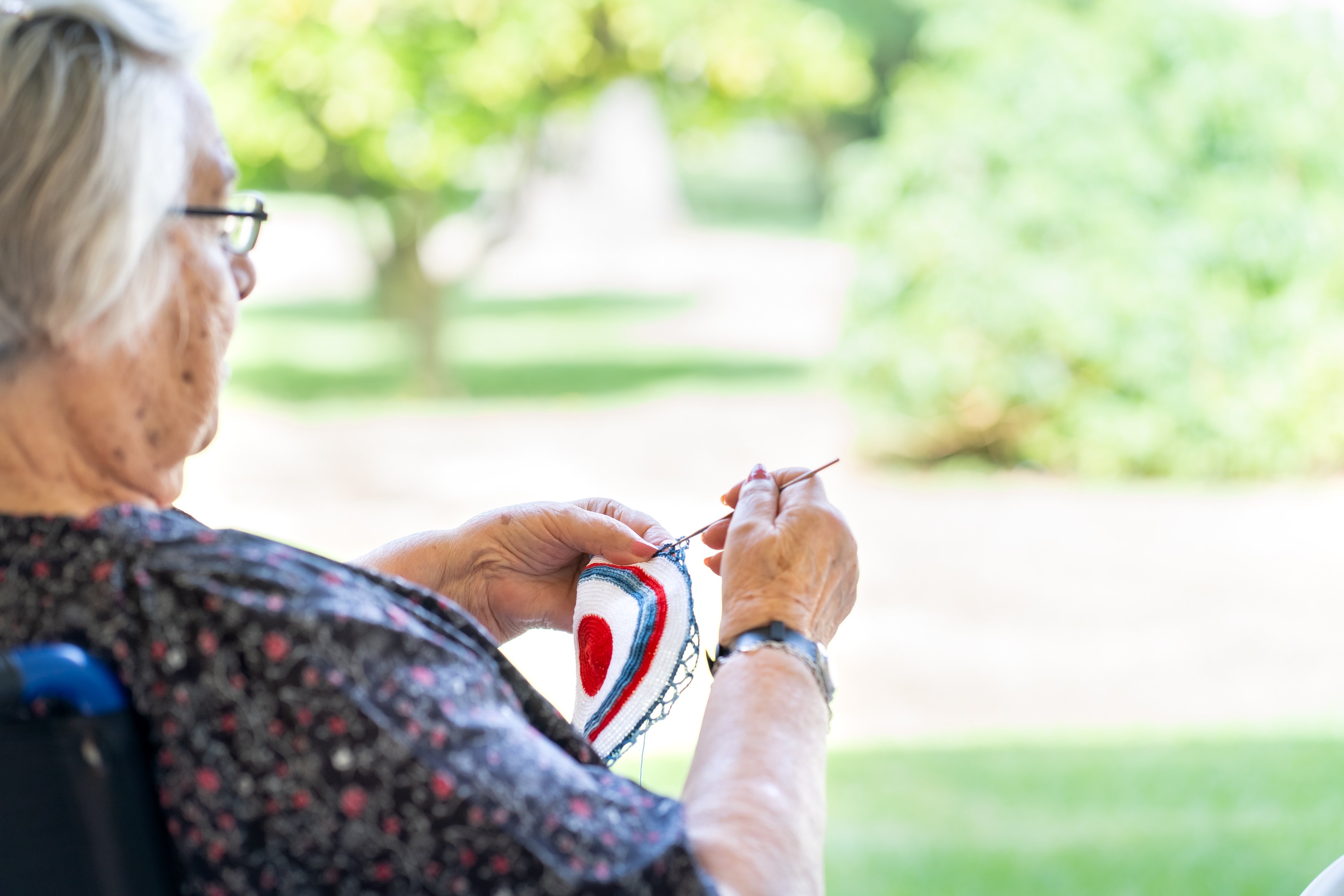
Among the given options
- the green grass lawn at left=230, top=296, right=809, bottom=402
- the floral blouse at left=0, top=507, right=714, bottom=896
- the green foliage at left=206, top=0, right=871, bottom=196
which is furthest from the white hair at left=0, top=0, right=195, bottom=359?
the green grass lawn at left=230, top=296, right=809, bottom=402

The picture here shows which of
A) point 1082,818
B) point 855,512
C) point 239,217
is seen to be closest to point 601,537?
point 239,217

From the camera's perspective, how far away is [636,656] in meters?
1.39

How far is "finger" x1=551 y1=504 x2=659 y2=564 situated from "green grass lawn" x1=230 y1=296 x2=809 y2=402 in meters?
10.2

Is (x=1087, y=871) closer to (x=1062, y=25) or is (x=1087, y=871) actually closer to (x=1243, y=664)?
(x=1243, y=664)

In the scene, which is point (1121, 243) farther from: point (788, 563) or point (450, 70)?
point (788, 563)

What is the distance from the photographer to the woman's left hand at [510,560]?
1.52m

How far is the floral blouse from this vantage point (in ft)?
3.05

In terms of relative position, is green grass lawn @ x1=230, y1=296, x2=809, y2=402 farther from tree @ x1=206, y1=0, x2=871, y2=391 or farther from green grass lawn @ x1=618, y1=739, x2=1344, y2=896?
green grass lawn @ x1=618, y1=739, x2=1344, y2=896

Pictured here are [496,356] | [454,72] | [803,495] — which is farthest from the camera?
[496,356]

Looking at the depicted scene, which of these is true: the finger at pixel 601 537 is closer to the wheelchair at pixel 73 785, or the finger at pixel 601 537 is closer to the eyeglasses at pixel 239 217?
the eyeglasses at pixel 239 217

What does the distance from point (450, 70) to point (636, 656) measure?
7.97 meters

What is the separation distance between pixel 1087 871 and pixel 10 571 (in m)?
3.14

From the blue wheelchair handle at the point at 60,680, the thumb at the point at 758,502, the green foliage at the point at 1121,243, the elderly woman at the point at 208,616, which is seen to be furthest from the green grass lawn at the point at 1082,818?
the green foliage at the point at 1121,243

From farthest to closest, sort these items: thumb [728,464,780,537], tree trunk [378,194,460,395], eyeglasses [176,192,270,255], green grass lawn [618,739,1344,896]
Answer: tree trunk [378,194,460,395], green grass lawn [618,739,1344,896], thumb [728,464,780,537], eyeglasses [176,192,270,255]
